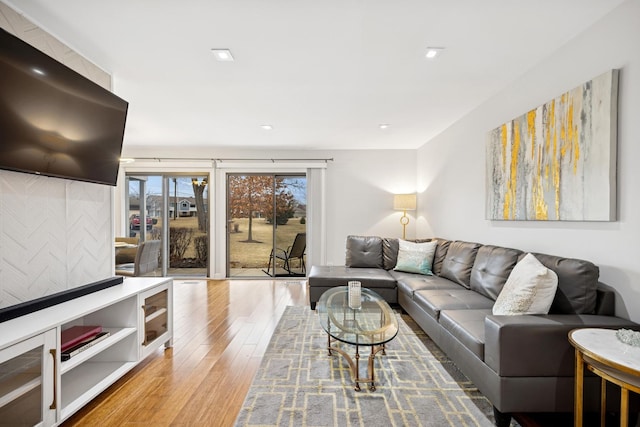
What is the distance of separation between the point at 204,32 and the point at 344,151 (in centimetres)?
383

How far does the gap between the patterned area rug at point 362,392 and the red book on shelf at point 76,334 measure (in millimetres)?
1119

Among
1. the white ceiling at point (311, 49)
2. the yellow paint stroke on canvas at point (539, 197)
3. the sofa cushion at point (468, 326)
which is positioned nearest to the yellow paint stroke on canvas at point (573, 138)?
the yellow paint stroke on canvas at point (539, 197)

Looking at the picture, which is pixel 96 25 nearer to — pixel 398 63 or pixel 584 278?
pixel 398 63

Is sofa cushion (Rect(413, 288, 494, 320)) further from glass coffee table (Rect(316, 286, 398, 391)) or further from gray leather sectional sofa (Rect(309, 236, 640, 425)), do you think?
glass coffee table (Rect(316, 286, 398, 391))

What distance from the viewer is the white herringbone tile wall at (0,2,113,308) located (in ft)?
5.81

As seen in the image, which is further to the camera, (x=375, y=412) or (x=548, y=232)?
(x=548, y=232)

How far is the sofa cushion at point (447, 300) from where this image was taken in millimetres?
2496

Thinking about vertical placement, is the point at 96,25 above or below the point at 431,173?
above

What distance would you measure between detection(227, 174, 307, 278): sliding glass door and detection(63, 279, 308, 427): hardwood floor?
62.2 inches

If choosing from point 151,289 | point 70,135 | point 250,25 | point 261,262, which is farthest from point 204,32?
point 261,262

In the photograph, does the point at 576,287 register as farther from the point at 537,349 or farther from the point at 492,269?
the point at 492,269

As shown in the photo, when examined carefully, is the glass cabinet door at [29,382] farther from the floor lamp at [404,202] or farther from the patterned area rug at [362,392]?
the floor lamp at [404,202]

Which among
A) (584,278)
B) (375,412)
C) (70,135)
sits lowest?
(375,412)

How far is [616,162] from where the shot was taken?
1.81 metres
